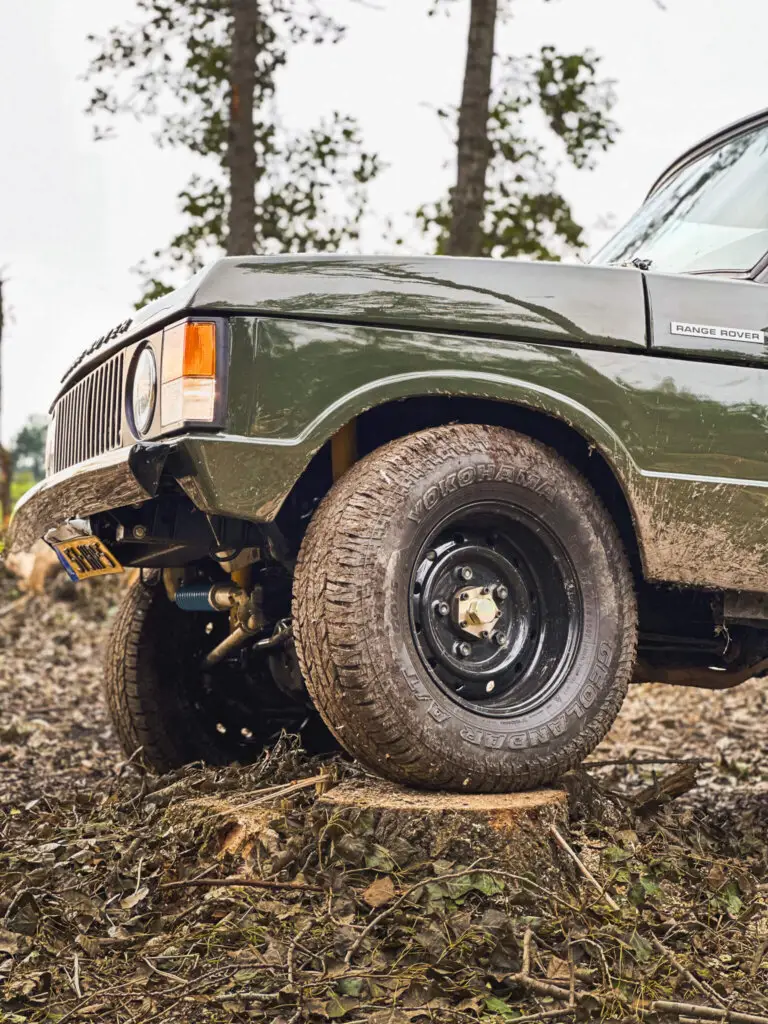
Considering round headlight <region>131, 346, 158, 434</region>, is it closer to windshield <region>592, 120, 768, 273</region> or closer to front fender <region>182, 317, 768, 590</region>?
front fender <region>182, 317, 768, 590</region>

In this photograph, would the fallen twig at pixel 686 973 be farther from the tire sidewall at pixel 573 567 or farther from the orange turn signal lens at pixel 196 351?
the orange turn signal lens at pixel 196 351

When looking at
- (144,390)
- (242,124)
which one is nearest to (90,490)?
(144,390)

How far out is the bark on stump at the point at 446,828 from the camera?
10.5 ft

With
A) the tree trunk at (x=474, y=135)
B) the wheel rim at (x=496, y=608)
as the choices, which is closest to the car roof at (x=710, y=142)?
the wheel rim at (x=496, y=608)

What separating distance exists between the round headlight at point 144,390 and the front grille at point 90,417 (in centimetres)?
9

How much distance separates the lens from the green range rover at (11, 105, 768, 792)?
329cm

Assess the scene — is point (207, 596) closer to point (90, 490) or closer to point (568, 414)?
point (90, 490)

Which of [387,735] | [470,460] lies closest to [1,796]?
[387,735]

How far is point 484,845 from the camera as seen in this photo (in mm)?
3236

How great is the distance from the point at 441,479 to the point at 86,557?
131cm

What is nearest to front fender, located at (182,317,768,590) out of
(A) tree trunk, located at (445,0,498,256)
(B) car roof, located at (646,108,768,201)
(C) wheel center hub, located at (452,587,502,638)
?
(C) wheel center hub, located at (452,587,502,638)

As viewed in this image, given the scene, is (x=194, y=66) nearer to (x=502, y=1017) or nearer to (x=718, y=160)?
(x=718, y=160)

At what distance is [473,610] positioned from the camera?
11.4 feet

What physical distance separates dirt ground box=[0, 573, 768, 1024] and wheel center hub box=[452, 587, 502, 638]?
0.61m
